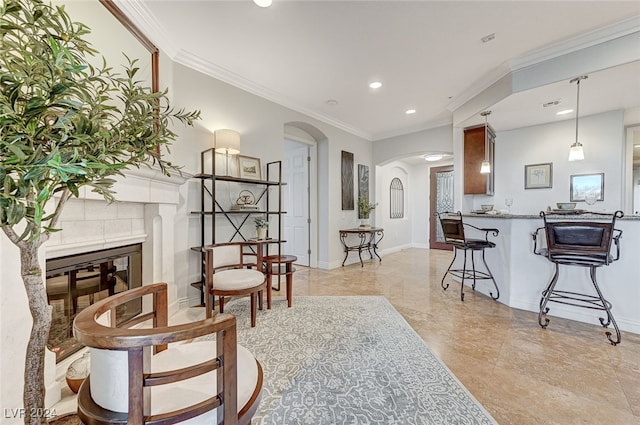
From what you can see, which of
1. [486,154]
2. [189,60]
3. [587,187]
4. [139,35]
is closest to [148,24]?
[139,35]

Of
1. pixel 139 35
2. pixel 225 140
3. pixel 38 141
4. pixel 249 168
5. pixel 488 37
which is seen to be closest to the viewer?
pixel 38 141

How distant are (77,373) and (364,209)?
490 centimetres

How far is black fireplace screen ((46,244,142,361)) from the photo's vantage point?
1.67 m

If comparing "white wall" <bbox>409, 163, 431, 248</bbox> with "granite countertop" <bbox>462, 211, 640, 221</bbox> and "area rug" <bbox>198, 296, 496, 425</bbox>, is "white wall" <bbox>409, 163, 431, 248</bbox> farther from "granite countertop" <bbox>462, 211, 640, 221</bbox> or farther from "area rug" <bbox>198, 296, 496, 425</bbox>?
"area rug" <bbox>198, 296, 496, 425</bbox>

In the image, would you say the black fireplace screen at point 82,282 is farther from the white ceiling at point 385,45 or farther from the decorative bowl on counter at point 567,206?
the decorative bowl on counter at point 567,206

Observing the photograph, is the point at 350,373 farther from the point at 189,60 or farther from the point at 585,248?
the point at 189,60

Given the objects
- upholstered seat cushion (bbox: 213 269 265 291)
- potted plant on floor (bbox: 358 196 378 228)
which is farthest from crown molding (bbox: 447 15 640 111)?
upholstered seat cushion (bbox: 213 269 265 291)

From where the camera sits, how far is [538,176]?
427cm

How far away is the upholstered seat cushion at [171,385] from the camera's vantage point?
30.3 inches

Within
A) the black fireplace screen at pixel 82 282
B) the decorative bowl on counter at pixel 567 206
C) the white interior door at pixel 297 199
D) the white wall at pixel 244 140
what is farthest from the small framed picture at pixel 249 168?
the decorative bowl on counter at pixel 567 206

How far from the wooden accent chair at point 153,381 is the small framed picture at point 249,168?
8.49 ft

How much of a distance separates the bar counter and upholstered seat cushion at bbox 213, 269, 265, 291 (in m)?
2.92

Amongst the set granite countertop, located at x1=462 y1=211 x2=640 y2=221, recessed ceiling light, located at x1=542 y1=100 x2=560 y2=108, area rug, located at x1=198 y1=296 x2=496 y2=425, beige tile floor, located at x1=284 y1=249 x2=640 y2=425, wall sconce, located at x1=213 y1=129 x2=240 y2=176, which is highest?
recessed ceiling light, located at x1=542 y1=100 x2=560 y2=108

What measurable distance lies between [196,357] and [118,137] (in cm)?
92
